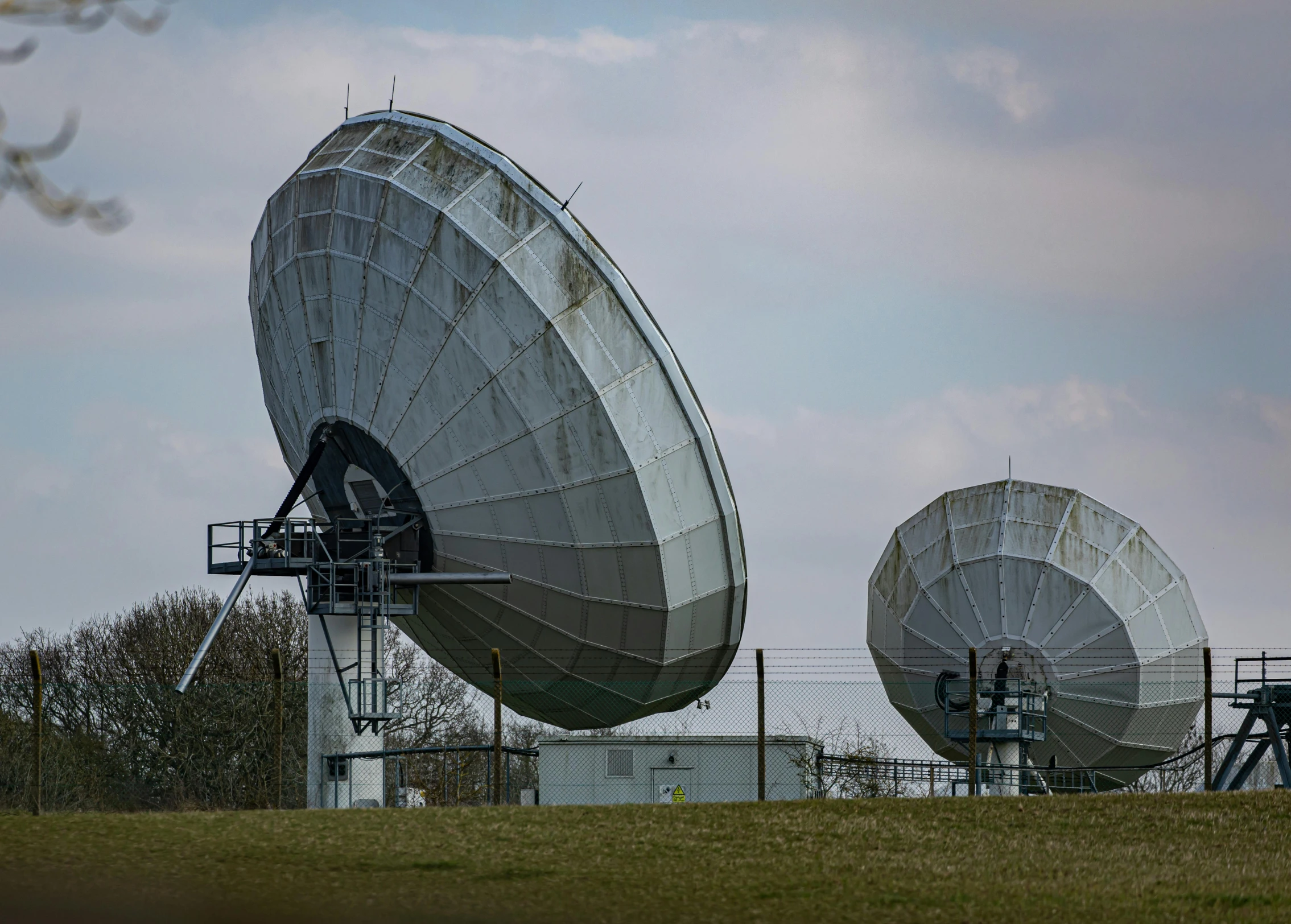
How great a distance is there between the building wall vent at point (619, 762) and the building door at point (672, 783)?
0.43 m

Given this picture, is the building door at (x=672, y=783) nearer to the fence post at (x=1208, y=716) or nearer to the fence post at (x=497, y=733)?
the fence post at (x=497, y=733)

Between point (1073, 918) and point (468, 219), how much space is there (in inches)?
592

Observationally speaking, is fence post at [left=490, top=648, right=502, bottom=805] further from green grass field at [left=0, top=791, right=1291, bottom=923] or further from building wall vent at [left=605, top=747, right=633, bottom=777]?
building wall vent at [left=605, top=747, right=633, bottom=777]

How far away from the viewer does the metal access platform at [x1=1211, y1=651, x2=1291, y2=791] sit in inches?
1130

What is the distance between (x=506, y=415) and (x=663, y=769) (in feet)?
25.4

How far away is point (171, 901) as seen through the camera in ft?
45.0

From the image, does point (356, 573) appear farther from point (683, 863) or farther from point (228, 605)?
point (683, 863)

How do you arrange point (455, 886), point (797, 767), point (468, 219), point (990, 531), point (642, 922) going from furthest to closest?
point (990, 531) < point (797, 767) < point (468, 219) < point (455, 886) < point (642, 922)

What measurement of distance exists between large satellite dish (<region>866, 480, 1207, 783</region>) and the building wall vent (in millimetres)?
5957

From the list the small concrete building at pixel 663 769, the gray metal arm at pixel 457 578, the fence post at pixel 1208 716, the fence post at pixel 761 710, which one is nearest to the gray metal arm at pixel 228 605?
the gray metal arm at pixel 457 578

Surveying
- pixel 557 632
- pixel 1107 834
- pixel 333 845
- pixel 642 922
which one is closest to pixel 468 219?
pixel 557 632

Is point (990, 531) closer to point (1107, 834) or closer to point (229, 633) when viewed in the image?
point (1107, 834)

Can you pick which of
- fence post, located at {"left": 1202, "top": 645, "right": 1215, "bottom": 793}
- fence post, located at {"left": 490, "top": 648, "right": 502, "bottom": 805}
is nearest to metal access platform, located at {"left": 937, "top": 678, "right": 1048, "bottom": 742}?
fence post, located at {"left": 1202, "top": 645, "right": 1215, "bottom": 793}

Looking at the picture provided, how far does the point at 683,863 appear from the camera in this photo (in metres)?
16.5
